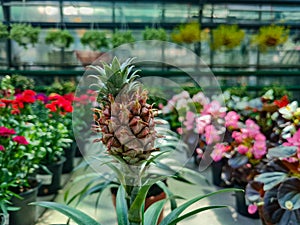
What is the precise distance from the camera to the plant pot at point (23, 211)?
240 cm

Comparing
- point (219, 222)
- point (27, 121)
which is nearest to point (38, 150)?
point (27, 121)

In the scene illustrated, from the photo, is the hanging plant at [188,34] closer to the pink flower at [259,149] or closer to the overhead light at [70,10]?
the overhead light at [70,10]

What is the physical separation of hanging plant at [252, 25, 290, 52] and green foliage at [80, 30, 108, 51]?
2012 millimetres

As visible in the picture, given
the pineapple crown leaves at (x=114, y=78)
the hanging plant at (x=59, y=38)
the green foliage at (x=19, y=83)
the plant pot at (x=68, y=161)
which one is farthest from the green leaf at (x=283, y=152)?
the hanging plant at (x=59, y=38)

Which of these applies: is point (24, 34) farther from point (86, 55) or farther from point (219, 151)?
point (219, 151)

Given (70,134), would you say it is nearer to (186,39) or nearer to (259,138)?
(259,138)

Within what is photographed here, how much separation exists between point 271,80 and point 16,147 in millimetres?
3875

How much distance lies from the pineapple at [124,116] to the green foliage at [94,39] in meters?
3.77

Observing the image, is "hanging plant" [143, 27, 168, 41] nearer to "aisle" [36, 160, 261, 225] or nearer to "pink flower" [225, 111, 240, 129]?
"pink flower" [225, 111, 240, 129]

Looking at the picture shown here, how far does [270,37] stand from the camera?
15.8ft

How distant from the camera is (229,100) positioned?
12.3ft

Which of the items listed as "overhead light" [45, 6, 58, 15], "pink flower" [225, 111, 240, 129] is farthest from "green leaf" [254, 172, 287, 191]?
"overhead light" [45, 6, 58, 15]

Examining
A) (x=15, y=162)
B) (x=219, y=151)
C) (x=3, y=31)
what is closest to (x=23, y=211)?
(x=15, y=162)

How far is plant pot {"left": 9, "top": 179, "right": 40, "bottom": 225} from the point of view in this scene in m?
2.40
